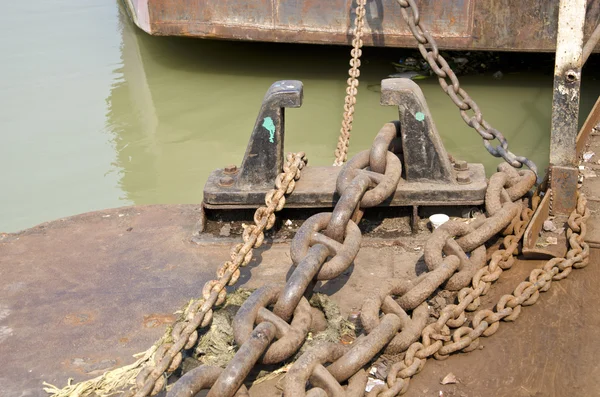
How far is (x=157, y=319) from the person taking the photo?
2.72 meters

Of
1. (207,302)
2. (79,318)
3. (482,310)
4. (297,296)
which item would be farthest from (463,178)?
(79,318)

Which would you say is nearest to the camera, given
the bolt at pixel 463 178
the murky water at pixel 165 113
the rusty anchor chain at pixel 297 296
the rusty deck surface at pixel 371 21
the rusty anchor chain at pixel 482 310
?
the rusty anchor chain at pixel 297 296

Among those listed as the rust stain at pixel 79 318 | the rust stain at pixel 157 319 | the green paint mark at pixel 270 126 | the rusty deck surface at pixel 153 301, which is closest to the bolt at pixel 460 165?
the rusty deck surface at pixel 153 301

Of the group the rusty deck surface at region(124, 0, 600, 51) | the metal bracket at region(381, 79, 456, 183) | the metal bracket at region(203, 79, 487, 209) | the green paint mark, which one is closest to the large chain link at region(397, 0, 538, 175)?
the metal bracket at region(203, 79, 487, 209)

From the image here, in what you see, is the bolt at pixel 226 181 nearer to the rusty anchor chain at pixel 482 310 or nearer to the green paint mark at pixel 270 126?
the green paint mark at pixel 270 126

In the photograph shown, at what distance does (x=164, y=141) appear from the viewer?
6430mm

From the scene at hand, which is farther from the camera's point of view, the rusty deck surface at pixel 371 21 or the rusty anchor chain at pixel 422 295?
the rusty deck surface at pixel 371 21

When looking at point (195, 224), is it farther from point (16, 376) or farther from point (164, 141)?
point (164, 141)

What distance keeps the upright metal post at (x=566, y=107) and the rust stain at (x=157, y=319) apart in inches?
66.9

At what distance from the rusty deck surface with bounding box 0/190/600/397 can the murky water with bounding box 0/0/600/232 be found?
2.10 meters

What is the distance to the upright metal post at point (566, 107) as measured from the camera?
9.87ft

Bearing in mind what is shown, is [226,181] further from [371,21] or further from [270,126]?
[371,21]

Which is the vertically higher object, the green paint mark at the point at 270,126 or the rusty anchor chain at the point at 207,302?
the green paint mark at the point at 270,126

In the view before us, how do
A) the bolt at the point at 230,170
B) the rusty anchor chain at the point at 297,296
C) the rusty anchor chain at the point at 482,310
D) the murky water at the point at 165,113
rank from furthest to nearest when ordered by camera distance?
the murky water at the point at 165,113 → the bolt at the point at 230,170 → the rusty anchor chain at the point at 482,310 → the rusty anchor chain at the point at 297,296
